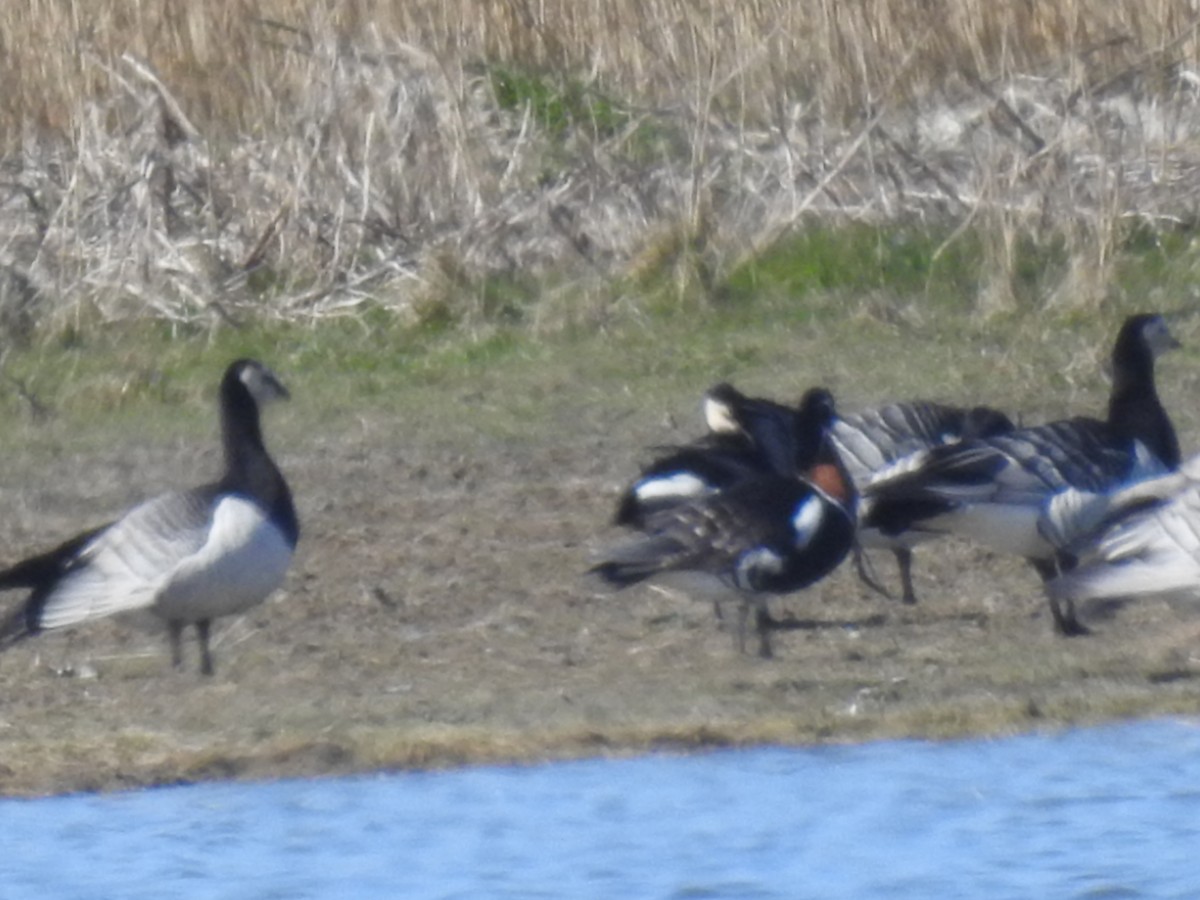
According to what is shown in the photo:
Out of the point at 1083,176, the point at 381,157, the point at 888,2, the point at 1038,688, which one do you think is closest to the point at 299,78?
the point at 381,157

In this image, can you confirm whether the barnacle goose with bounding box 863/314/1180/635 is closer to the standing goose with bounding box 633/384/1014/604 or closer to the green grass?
the standing goose with bounding box 633/384/1014/604

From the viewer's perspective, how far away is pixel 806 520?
28.1ft

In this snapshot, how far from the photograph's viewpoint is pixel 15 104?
14734mm

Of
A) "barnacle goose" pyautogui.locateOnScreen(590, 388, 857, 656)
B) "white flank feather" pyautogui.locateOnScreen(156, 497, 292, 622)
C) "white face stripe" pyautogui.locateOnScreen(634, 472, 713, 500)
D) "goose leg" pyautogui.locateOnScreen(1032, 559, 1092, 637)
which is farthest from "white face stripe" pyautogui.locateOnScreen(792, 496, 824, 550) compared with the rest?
"white flank feather" pyautogui.locateOnScreen(156, 497, 292, 622)

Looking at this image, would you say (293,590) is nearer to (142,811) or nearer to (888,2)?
(142,811)

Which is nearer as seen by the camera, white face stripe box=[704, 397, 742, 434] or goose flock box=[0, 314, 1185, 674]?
goose flock box=[0, 314, 1185, 674]

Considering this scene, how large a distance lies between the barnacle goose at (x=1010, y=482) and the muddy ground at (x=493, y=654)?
282 mm

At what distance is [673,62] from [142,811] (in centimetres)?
806

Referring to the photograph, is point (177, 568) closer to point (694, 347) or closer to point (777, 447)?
point (777, 447)

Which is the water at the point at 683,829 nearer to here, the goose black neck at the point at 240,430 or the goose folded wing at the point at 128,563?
the goose folded wing at the point at 128,563

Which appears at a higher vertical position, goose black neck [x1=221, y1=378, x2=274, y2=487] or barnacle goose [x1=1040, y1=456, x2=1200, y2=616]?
goose black neck [x1=221, y1=378, x2=274, y2=487]

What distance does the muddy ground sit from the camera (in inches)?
290

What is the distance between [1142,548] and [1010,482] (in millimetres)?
800

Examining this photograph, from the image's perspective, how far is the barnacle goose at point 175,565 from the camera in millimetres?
8594
